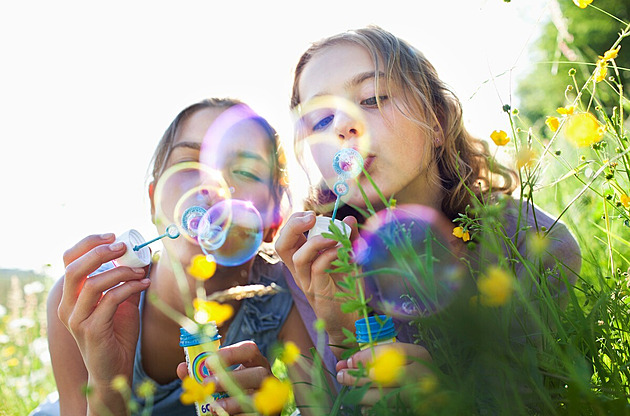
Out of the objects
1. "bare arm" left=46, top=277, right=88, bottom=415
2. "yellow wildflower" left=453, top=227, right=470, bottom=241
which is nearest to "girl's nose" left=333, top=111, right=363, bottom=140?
"yellow wildflower" left=453, top=227, right=470, bottom=241

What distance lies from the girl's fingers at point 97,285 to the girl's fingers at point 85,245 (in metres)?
0.08

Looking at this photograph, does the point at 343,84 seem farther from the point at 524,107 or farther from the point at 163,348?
the point at 524,107

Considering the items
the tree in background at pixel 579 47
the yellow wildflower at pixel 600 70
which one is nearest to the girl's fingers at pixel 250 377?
the yellow wildflower at pixel 600 70

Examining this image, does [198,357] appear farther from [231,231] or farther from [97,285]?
[231,231]

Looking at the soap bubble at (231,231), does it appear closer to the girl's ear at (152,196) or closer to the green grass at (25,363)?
the girl's ear at (152,196)

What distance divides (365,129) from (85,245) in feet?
2.63

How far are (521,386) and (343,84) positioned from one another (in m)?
1.03

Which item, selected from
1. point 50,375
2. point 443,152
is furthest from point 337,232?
point 50,375

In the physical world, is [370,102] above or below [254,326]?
above

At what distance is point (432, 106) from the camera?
1818 millimetres

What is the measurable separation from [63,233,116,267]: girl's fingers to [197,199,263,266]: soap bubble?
242 millimetres

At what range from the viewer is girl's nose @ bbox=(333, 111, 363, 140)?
4.75 ft

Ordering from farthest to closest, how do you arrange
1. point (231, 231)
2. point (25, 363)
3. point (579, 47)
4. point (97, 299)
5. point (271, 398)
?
point (579, 47) < point (25, 363) < point (231, 231) < point (97, 299) < point (271, 398)

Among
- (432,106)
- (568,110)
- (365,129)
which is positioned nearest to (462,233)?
(568,110)
